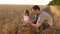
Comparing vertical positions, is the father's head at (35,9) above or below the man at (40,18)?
above

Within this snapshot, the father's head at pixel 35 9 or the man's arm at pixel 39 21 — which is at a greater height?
the father's head at pixel 35 9

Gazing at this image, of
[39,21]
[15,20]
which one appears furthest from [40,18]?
[15,20]

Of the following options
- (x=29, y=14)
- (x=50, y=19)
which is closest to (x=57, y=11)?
(x=50, y=19)

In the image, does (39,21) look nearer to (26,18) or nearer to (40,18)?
(40,18)

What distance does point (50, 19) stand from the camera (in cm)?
183

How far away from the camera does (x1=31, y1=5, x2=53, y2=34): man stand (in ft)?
5.90

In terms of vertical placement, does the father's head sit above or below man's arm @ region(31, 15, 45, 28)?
above

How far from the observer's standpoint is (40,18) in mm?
1817

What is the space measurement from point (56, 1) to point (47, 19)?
0.34 meters

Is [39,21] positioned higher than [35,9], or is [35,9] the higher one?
[35,9]

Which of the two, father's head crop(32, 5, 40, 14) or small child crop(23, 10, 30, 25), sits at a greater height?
father's head crop(32, 5, 40, 14)

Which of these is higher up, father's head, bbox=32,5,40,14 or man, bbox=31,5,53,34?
father's head, bbox=32,5,40,14

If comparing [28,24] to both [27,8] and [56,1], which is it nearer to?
[27,8]

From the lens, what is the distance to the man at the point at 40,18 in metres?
1.80
